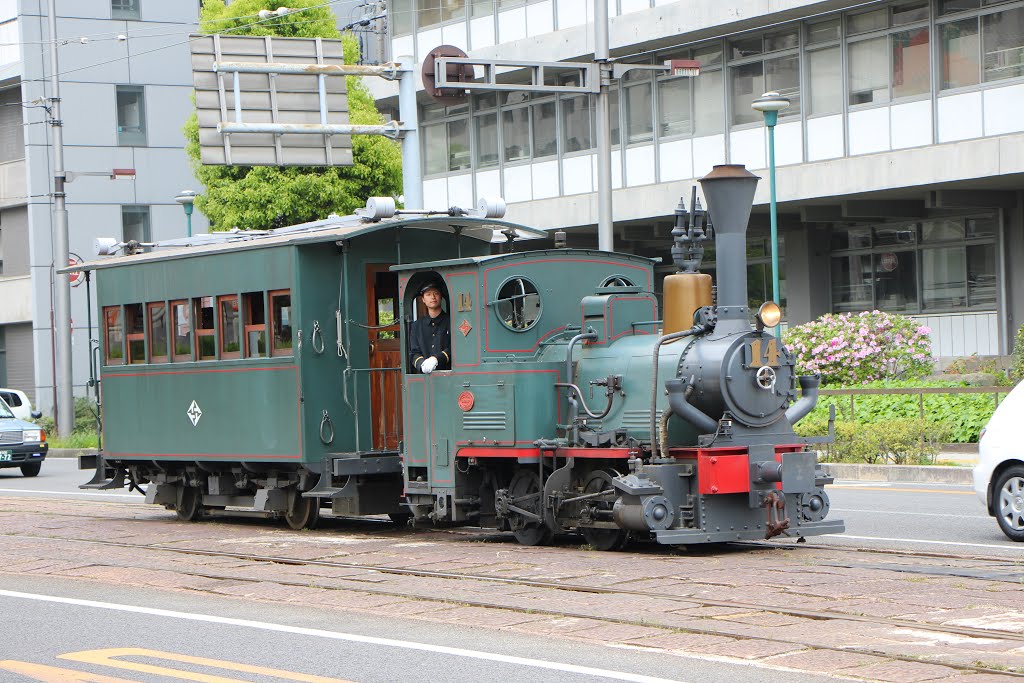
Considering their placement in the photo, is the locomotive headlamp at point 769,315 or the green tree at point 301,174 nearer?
the locomotive headlamp at point 769,315

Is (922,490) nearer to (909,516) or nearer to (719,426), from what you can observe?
(909,516)

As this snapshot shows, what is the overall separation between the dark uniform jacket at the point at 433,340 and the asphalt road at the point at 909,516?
12.3 ft

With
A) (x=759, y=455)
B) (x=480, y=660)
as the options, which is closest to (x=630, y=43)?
(x=759, y=455)

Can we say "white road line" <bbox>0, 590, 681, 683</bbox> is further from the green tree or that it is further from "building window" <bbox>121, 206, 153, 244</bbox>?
"building window" <bbox>121, 206, 153, 244</bbox>

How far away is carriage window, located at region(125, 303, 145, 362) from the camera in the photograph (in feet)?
59.4

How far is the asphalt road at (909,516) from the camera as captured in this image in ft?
43.7

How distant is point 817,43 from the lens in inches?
1270

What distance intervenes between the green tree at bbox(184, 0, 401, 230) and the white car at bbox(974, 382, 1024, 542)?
23.8 meters

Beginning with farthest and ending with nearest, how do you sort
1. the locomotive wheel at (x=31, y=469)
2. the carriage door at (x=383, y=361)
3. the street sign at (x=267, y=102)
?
the locomotive wheel at (x=31, y=469) → the street sign at (x=267, y=102) → the carriage door at (x=383, y=361)

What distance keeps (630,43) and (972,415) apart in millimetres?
12849

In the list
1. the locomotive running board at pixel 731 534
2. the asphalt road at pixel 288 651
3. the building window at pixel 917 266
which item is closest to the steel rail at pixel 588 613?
the asphalt road at pixel 288 651

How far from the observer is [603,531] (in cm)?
1359

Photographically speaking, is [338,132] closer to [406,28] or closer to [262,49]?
[262,49]

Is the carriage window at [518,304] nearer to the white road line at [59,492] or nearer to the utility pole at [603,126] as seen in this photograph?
the utility pole at [603,126]
